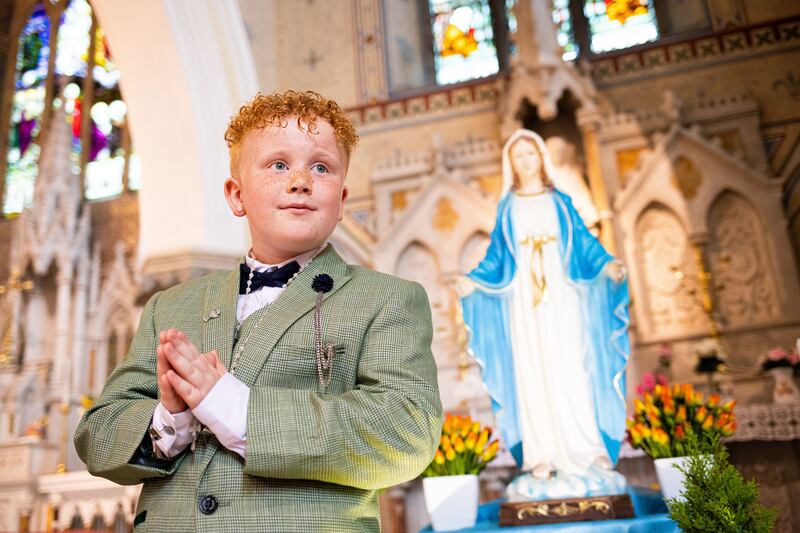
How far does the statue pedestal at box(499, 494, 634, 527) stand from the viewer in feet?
10.1

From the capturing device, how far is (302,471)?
1057 millimetres

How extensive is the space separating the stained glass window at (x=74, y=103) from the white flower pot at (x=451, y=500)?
27.5ft

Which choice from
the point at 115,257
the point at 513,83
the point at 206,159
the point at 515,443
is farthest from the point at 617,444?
the point at 115,257

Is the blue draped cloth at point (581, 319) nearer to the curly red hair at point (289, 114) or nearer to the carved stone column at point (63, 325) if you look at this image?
the curly red hair at point (289, 114)

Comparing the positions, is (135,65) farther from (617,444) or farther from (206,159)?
(617,444)

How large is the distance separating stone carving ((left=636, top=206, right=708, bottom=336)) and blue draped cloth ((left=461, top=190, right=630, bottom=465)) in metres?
2.98

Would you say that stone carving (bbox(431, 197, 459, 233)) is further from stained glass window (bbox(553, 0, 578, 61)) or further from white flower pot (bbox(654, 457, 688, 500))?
white flower pot (bbox(654, 457, 688, 500))

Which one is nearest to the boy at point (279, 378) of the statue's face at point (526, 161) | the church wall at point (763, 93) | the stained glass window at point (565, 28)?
the statue's face at point (526, 161)

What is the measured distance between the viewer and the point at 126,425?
1166 mm

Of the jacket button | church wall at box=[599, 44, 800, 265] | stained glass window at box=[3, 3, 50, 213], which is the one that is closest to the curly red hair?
the jacket button

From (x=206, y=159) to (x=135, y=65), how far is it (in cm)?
94

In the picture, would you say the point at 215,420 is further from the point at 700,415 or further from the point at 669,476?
the point at 700,415

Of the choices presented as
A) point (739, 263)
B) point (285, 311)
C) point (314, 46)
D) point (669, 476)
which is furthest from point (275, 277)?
point (314, 46)

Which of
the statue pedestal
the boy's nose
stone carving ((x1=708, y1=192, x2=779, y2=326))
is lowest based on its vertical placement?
the statue pedestal
